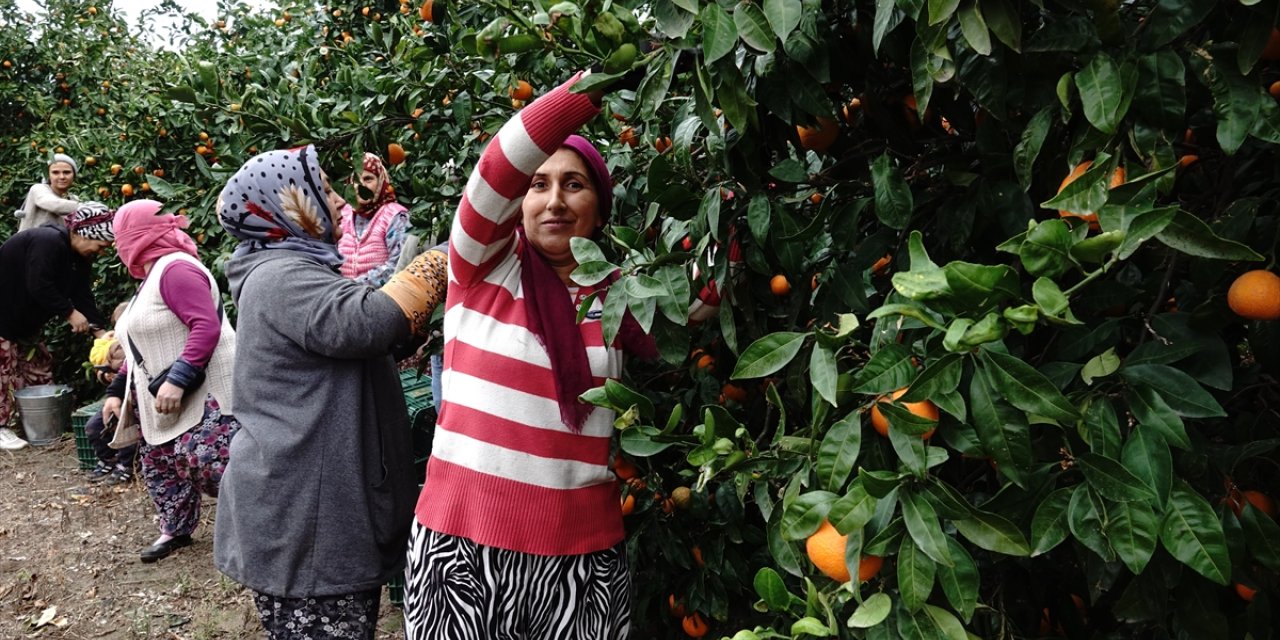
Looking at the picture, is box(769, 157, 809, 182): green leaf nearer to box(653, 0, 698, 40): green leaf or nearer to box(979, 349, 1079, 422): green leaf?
box(653, 0, 698, 40): green leaf

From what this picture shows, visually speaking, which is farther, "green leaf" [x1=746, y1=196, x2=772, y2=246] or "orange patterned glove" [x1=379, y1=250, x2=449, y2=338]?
"orange patterned glove" [x1=379, y1=250, x2=449, y2=338]

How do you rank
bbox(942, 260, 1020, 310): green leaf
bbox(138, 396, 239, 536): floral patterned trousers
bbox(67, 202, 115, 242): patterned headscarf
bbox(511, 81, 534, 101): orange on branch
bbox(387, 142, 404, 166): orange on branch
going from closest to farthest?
bbox(942, 260, 1020, 310): green leaf < bbox(511, 81, 534, 101): orange on branch < bbox(387, 142, 404, 166): orange on branch < bbox(138, 396, 239, 536): floral patterned trousers < bbox(67, 202, 115, 242): patterned headscarf

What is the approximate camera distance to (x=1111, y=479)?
839 millimetres

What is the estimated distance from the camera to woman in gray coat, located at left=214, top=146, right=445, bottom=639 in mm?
2131

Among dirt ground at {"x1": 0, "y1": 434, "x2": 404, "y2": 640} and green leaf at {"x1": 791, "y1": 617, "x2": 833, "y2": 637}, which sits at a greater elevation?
green leaf at {"x1": 791, "y1": 617, "x2": 833, "y2": 637}

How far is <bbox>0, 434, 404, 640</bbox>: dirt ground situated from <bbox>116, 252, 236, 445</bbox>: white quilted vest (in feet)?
2.57

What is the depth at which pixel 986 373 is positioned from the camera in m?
0.84

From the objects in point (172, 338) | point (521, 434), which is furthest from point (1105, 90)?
point (172, 338)

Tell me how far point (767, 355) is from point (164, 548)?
172 inches

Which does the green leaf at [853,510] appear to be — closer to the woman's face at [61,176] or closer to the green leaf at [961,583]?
the green leaf at [961,583]

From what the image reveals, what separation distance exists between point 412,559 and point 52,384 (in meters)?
6.44

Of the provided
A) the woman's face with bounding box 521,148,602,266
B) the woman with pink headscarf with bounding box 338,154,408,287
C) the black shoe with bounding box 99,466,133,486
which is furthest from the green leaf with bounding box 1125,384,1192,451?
the black shoe with bounding box 99,466,133,486

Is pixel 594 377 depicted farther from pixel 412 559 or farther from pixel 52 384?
pixel 52 384

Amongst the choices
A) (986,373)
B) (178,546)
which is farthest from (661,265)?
(178,546)
